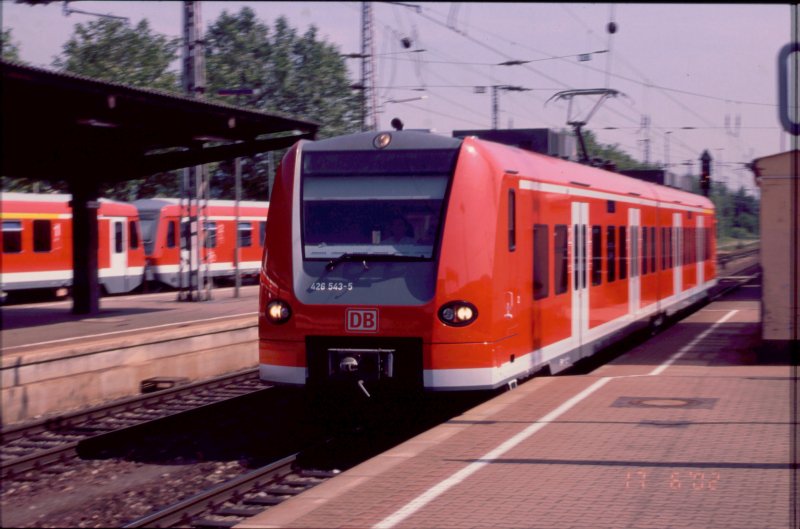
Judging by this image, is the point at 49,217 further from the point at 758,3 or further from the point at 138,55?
the point at 758,3

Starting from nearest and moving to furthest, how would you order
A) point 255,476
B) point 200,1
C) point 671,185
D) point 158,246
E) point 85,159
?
point 255,476 → point 85,159 → point 200,1 → point 671,185 → point 158,246

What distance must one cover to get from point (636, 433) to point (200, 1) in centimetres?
1578

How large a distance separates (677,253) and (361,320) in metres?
14.7

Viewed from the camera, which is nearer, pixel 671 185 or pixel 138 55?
pixel 671 185

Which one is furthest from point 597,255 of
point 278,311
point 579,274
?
point 278,311

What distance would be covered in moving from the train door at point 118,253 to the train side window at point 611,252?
19499 mm

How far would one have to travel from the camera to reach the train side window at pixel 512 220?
35.1 feet

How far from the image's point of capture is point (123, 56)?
39125 millimetres

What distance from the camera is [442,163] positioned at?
403 inches

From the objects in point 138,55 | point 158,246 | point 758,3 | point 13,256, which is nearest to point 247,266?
point 158,246

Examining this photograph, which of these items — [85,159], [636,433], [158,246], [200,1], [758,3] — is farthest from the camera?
[158,246]

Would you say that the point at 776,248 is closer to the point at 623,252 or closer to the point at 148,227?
the point at 623,252

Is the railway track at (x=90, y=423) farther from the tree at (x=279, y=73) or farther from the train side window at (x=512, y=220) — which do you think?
the tree at (x=279, y=73)

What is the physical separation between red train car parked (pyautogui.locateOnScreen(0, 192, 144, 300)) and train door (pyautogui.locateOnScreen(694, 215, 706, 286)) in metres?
15.5
